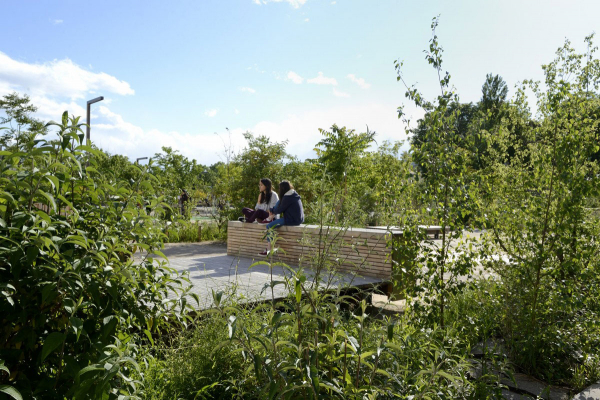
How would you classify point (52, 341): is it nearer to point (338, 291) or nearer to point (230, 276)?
point (338, 291)

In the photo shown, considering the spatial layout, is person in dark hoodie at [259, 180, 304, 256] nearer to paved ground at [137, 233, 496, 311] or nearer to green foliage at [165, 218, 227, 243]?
paved ground at [137, 233, 496, 311]

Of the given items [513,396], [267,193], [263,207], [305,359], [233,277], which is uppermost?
[267,193]

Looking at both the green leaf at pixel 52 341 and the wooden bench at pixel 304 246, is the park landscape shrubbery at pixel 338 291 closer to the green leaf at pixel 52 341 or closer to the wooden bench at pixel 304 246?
the green leaf at pixel 52 341

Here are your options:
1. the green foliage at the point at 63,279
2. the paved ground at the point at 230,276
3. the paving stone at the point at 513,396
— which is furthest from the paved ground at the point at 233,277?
the green foliage at the point at 63,279

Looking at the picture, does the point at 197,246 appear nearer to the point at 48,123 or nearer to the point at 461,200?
the point at 461,200

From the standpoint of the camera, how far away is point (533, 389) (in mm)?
3104

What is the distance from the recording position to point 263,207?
10.2 metres

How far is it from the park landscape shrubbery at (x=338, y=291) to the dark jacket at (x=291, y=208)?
182 inches

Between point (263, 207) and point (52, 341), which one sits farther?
point (263, 207)

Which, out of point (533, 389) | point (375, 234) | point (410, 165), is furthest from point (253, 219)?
point (533, 389)

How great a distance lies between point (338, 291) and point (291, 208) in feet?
22.1

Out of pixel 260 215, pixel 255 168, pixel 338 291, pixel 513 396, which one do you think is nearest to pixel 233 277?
pixel 260 215

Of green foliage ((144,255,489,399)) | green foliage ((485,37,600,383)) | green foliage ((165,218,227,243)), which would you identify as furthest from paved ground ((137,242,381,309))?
green foliage ((165,218,227,243))

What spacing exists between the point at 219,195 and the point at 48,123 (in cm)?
1479
